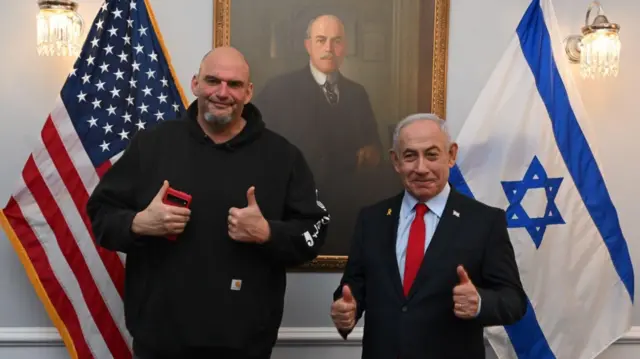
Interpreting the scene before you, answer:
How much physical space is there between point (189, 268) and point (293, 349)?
1004mm

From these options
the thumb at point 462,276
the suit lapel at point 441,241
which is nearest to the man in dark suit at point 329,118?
the suit lapel at point 441,241

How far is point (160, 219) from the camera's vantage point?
1934 mm

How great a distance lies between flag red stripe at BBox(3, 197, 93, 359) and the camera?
2.60 m

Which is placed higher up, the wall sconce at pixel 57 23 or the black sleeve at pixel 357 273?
the wall sconce at pixel 57 23

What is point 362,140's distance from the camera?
286cm

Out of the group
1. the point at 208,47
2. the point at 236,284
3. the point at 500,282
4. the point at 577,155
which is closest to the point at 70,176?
the point at 208,47

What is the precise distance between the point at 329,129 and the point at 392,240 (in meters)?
0.97

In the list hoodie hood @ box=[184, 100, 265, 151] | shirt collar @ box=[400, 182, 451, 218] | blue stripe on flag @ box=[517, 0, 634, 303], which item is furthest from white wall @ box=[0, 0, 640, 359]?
shirt collar @ box=[400, 182, 451, 218]

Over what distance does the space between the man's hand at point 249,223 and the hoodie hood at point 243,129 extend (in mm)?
200

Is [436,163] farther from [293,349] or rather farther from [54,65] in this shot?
[54,65]

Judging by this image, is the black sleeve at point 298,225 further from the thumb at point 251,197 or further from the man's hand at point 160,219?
the man's hand at point 160,219

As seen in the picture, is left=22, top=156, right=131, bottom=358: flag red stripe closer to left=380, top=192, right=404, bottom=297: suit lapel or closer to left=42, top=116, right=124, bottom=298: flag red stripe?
left=42, top=116, right=124, bottom=298: flag red stripe

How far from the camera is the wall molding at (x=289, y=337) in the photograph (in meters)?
2.76

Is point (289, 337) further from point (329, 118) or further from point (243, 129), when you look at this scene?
point (243, 129)
